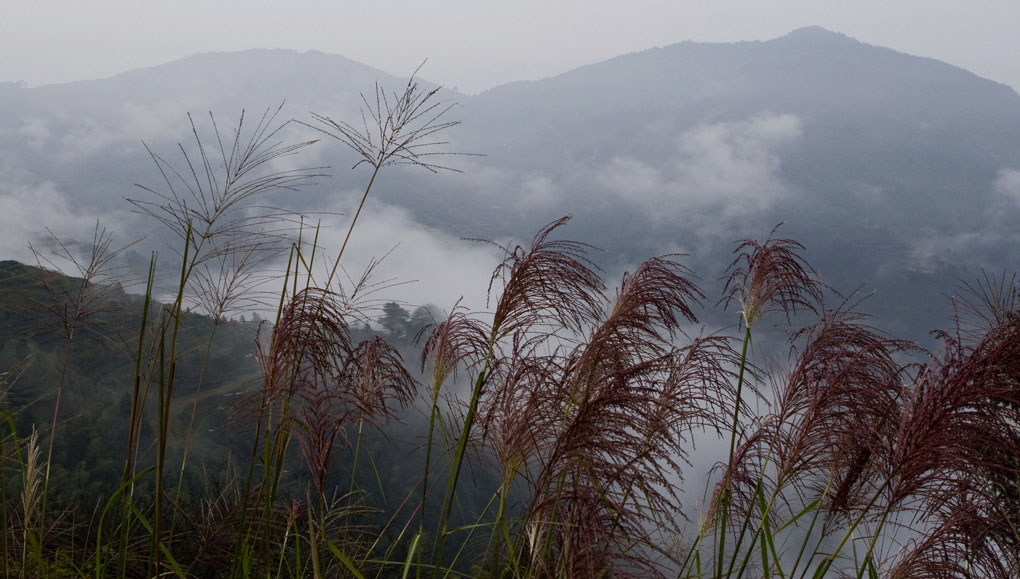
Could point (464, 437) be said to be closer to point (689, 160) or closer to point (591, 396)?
point (591, 396)

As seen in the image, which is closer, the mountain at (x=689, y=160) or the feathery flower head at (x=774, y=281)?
the feathery flower head at (x=774, y=281)

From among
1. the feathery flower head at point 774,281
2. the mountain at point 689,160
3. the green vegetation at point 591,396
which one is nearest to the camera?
the green vegetation at point 591,396

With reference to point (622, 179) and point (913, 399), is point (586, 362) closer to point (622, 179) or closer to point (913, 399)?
point (913, 399)

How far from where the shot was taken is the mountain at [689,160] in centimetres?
8188

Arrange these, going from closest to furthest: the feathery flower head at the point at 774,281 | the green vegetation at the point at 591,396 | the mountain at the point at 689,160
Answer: the green vegetation at the point at 591,396, the feathery flower head at the point at 774,281, the mountain at the point at 689,160

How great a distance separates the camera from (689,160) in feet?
496

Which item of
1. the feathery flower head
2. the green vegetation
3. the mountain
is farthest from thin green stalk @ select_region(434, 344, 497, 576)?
the mountain

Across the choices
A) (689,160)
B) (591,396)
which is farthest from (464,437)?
(689,160)

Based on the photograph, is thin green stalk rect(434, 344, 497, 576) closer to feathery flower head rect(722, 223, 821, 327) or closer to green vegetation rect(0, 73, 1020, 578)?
green vegetation rect(0, 73, 1020, 578)

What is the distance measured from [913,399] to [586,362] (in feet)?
2.72

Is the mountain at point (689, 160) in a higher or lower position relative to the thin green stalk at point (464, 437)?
higher

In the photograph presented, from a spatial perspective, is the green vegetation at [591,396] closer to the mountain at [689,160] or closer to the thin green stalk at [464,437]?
the thin green stalk at [464,437]

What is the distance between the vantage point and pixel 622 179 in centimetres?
14800

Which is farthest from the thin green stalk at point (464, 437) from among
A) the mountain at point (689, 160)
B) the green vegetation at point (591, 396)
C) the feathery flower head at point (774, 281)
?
the mountain at point (689, 160)
